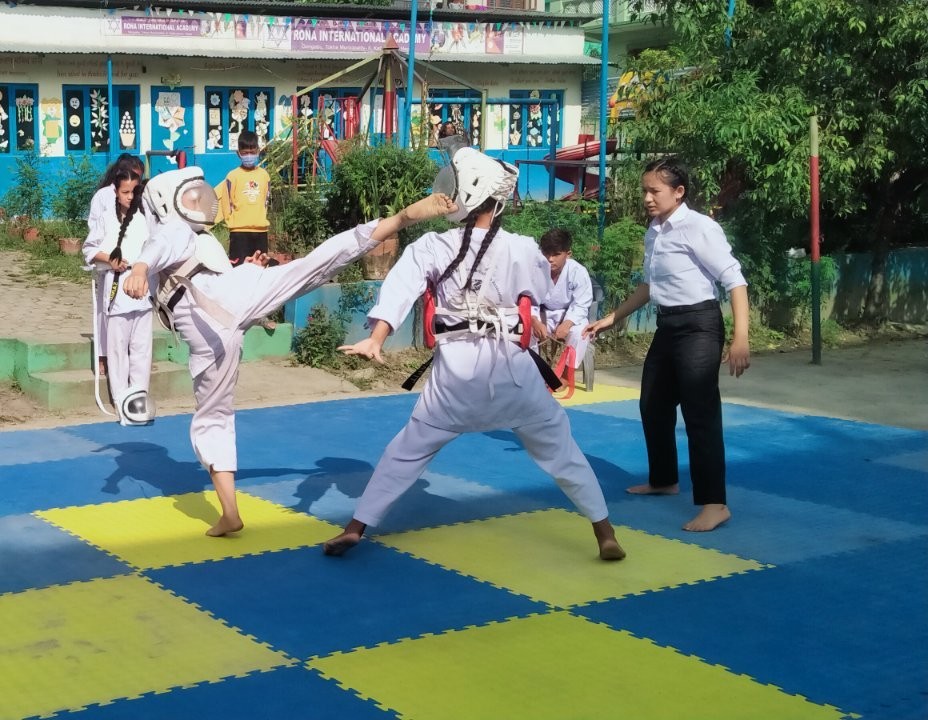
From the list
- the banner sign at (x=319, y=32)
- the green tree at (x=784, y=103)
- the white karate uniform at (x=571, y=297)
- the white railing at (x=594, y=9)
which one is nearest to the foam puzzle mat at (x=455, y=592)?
A: the white karate uniform at (x=571, y=297)

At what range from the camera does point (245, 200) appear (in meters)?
12.1

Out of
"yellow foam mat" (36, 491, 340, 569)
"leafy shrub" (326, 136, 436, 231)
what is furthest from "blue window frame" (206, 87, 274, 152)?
"yellow foam mat" (36, 491, 340, 569)

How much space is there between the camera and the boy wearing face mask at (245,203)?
1210 cm

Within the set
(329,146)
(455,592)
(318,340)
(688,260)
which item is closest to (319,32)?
(329,146)

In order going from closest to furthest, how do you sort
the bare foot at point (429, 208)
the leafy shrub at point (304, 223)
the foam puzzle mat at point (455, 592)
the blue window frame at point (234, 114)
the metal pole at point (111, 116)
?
1. the foam puzzle mat at point (455, 592)
2. the bare foot at point (429, 208)
3. the leafy shrub at point (304, 223)
4. the metal pole at point (111, 116)
5. the blue window frame at point (234, 114)

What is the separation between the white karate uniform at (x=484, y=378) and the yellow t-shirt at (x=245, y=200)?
6.74 meters

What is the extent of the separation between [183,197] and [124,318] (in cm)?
246

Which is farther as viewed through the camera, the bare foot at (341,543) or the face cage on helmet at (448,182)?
the bare foot at (341,543)

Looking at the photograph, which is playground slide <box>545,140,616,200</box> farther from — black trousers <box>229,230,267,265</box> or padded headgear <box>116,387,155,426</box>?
padded headgear <box>116,387,155,426</box>

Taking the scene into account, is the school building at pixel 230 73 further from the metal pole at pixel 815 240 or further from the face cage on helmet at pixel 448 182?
the face cage on helmet at pixel 448 182

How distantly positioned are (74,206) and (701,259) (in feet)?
36.1

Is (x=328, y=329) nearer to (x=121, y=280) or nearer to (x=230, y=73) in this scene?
(x=121, y=280)

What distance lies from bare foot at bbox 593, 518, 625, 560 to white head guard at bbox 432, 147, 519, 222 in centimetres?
Result: 154

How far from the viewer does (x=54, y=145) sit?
21.0m
